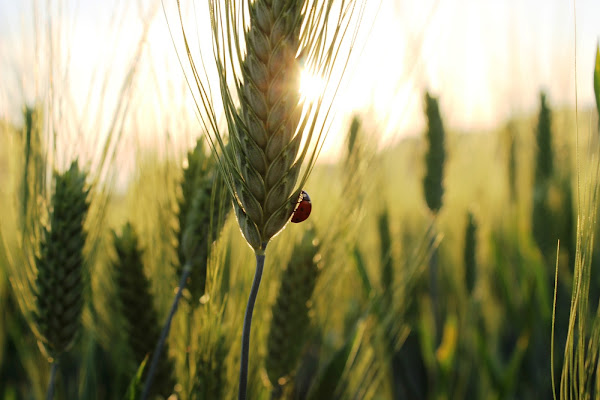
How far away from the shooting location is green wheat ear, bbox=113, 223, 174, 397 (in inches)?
42.6

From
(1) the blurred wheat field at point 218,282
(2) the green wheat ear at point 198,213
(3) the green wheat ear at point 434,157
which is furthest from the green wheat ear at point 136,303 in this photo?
(3) the green wheat ear at point 434,157

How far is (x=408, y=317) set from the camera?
188 centimetres

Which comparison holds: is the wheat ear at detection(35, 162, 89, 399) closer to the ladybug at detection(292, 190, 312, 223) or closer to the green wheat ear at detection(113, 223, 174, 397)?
the green wheat ear at detection(113, 223, 174, 397)

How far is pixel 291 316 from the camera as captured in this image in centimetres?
104

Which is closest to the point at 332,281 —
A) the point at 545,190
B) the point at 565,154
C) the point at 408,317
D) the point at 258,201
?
the point at 258,201

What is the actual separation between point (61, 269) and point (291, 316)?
0.48 meters

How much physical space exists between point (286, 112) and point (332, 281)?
26.0 inches

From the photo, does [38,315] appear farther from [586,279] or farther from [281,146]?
[586,279]

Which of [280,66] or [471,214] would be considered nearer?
[280,66]

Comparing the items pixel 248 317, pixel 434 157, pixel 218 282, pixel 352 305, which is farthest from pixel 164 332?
pixel 434 157

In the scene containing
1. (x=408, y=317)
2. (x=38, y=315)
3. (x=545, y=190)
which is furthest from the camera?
(x=545, y=190)

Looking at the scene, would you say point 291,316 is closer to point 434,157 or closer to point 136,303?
point 136,303

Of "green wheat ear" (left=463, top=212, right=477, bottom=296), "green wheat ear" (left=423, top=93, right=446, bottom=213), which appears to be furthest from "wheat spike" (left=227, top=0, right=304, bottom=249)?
"green wheat ear" (left=463, top=212, right=477, bottom=296)

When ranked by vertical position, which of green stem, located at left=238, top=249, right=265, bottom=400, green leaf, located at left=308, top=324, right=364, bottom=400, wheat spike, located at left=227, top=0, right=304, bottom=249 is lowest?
green leaf, located at left=308, top=324, right=364, bottom=400
